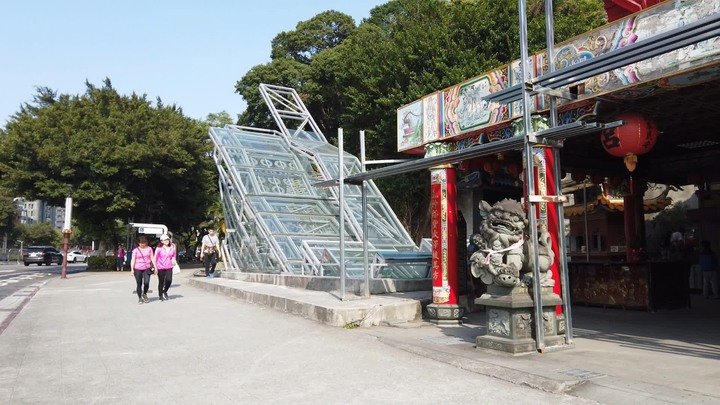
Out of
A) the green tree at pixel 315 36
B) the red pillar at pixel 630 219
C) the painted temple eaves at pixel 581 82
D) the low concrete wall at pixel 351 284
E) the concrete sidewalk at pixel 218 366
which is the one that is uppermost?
the green tree at pixel 315 36

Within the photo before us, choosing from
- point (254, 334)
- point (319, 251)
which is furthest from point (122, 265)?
point (254, 334)

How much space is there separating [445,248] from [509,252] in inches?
100

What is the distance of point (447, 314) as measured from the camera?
29.2 feet

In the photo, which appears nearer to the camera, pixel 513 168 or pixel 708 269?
pixel 513 168

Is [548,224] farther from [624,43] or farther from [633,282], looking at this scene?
[633,282]

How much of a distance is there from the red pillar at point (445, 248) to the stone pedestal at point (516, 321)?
2223 mm

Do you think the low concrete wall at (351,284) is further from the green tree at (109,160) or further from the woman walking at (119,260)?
the woman walking at (119,260)

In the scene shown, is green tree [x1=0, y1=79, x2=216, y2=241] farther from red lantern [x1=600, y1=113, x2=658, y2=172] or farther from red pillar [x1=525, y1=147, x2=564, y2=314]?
red lantern [x1=600, y1=113, x2=658, y2=172]

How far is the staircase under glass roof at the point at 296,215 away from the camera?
14.0m

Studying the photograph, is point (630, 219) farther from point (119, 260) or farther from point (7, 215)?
point (7, 215)

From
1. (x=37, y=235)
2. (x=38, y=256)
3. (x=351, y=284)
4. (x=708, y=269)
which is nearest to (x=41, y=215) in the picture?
(x=37, y=235)

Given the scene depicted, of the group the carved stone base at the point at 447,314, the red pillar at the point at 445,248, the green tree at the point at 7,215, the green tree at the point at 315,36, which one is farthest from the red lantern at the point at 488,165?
the green tree at the point at 7,215

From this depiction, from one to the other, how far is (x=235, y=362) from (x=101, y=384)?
1.50m

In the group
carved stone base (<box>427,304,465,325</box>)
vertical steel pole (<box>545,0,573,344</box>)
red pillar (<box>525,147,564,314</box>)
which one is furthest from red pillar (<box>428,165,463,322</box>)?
vertical steel pole (<box>545,0,573,344</box>)
